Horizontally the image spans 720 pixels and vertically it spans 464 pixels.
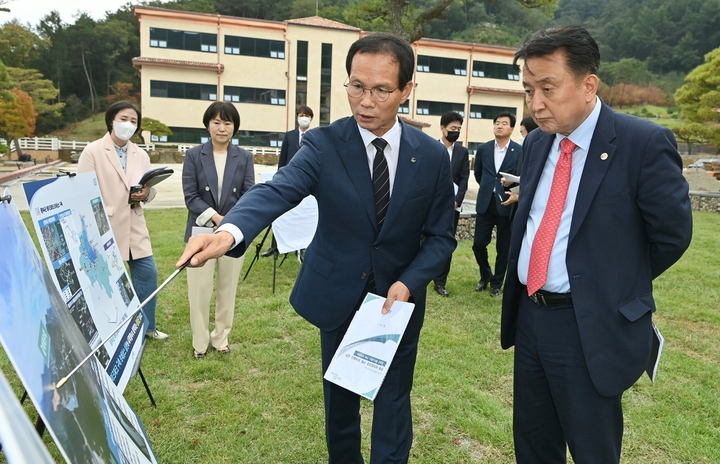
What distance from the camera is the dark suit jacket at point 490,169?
220 inches

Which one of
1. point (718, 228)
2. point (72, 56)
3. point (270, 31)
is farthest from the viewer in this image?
point (72, 56)

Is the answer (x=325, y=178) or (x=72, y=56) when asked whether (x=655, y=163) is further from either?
(x=72, y=56)

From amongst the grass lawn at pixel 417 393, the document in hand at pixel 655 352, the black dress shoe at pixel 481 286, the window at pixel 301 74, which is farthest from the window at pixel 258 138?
the document in hand at pixel 655 352

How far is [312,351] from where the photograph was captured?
4.09 metres

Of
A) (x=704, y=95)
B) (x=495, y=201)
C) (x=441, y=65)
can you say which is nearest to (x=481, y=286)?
(x=495, y=201)

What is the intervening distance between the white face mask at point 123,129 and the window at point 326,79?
97.6 ft

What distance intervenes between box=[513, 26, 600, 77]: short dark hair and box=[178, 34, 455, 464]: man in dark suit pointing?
474 mm

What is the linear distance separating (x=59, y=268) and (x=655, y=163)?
2.26 metres

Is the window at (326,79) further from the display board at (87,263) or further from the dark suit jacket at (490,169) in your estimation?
the display board at (87,263)

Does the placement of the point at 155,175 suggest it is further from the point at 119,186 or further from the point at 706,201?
the point at 706,201

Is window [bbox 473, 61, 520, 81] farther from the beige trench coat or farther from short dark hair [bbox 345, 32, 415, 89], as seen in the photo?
short dark hair [bbox 345, 32, 415, 89]

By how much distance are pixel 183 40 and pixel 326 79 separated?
8.93 m

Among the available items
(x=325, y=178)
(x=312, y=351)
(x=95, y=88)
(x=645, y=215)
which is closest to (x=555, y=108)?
(x=645, y=215)

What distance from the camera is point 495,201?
5672mm
